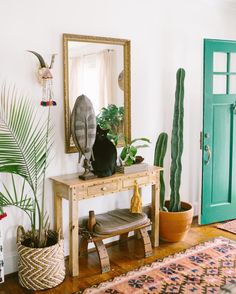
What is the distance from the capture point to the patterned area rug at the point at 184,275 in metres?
2.77

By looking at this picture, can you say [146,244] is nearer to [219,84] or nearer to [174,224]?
[174,224]

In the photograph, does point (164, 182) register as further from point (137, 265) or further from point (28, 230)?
point (28, 230)

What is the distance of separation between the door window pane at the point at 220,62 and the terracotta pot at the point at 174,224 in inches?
62.4

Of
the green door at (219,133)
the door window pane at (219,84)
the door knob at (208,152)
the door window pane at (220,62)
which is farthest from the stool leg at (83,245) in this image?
the door window pane at (220,62)

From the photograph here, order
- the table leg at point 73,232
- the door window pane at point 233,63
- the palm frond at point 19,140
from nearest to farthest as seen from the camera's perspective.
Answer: the palm frond at point 19,140 → the table leg at point 73,232 → the door window pane at point 233,63

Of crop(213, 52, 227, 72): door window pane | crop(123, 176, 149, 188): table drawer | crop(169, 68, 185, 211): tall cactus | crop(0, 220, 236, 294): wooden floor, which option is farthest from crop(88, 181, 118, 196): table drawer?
crop(213, 52, 227, 72): door window pane

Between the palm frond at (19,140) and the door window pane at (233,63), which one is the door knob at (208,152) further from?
the palm frond at (19,140)

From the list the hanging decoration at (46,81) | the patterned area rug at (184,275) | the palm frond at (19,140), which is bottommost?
the patterned area rug at (184,275)

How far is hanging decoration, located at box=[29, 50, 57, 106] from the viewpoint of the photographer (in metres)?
2.91

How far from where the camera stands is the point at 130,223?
3.19m

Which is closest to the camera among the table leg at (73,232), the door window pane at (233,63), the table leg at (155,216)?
the table leg at (73,232)

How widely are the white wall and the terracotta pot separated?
1.40ft

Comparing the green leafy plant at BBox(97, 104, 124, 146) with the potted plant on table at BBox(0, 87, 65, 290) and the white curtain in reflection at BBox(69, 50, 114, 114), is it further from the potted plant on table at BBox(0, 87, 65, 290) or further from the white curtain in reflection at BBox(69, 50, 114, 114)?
the potted plant on table at BBox(0, 87, 65, 290)

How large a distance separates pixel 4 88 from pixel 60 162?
76cm
